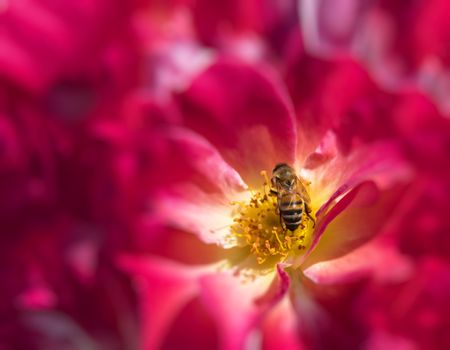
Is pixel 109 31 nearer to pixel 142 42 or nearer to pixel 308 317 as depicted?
pixel 142 42

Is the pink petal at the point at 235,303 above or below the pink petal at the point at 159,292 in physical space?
below

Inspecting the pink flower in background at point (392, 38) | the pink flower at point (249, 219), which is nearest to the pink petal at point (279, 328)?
the pink flower at point (249, 219)

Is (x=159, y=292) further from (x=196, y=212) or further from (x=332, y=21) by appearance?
(x=332, y=21)

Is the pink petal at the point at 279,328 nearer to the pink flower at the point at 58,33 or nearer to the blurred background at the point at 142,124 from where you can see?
the blurred background at the point at 142,124

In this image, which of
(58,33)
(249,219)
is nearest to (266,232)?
(249,219)

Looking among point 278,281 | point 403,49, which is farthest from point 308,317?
point 403,49
